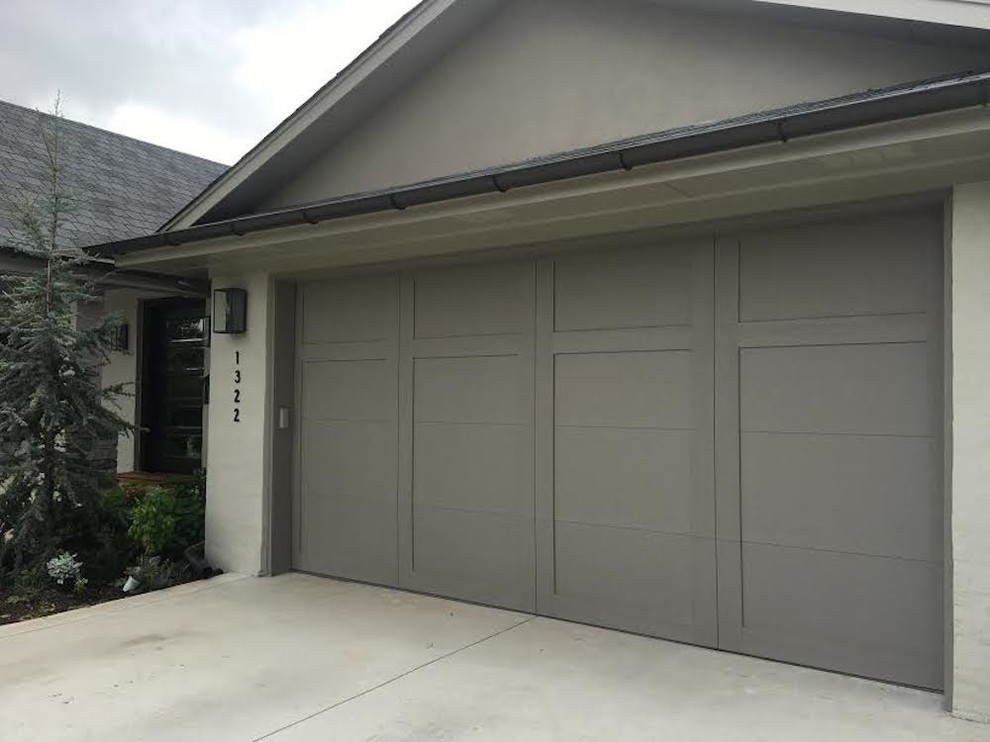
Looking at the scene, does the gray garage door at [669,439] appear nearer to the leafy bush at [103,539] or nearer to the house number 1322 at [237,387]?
the house number 1322 at [237,387]

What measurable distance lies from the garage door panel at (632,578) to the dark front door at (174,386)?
17.1 ft

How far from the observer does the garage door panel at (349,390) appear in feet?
21.3

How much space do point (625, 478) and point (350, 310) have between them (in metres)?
2.83

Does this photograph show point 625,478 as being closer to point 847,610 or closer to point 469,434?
point 469,434

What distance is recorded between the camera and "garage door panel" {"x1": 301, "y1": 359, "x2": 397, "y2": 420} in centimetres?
650

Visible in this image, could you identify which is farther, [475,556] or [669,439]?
[475,556]

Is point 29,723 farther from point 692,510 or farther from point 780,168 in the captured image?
point 780,168

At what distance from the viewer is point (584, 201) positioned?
15.4 feet

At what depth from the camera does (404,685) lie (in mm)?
4355

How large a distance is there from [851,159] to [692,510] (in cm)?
224

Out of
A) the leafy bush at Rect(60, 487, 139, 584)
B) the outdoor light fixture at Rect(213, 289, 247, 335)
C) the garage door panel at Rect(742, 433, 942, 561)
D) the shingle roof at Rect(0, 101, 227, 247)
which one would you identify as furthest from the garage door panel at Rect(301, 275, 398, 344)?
the garage door panel at Rect(742, 433, 942, 561)

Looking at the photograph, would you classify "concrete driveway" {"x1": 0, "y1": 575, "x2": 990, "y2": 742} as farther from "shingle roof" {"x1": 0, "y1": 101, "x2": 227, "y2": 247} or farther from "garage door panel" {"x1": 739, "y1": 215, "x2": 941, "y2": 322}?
"shingle roof" {"x1": 0, "y1": 101, "x2": 227, "y2": 247}

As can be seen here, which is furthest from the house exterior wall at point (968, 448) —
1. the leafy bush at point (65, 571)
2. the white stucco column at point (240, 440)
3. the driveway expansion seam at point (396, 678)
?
the leafy bush at point (65, 571)

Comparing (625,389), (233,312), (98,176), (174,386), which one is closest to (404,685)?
(625,389)
